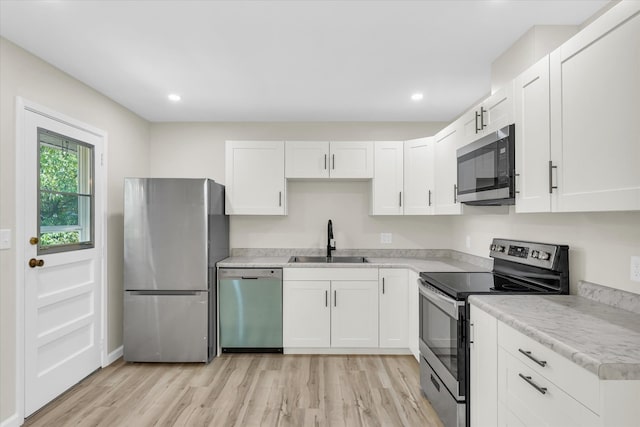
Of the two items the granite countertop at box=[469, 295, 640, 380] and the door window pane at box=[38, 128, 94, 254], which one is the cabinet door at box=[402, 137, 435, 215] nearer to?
the granite countertop at box=[469, 295, 640, 380]

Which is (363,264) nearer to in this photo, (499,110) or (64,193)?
(499,110)

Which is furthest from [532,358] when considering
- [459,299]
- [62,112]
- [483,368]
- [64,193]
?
[62,112]

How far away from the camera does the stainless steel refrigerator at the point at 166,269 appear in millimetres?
3168

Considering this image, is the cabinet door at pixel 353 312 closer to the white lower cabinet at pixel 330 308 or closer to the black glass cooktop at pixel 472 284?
the white lower cabinet at pixel 330 308

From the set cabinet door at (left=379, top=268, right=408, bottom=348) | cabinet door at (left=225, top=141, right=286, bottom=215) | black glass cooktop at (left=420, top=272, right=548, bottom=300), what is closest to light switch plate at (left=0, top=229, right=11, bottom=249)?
cabinet door at (left=225, top=141, right=286, bottom=215)

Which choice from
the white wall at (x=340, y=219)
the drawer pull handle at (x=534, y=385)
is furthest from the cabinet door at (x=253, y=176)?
the drawer pull handle at (x=534, y=385)

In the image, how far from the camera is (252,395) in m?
2.66

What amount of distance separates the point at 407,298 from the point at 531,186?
1881 mm

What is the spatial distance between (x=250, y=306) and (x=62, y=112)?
2.22 metres

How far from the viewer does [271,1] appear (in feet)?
5.90

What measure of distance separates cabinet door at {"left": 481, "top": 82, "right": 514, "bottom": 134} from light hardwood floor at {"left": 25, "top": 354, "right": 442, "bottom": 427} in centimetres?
194

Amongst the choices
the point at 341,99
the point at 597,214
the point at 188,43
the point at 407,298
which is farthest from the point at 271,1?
the point at 407,298

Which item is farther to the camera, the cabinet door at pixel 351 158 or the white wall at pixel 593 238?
the cabinet door at pixel 351 158

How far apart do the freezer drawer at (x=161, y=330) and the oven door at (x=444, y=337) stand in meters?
1.98
